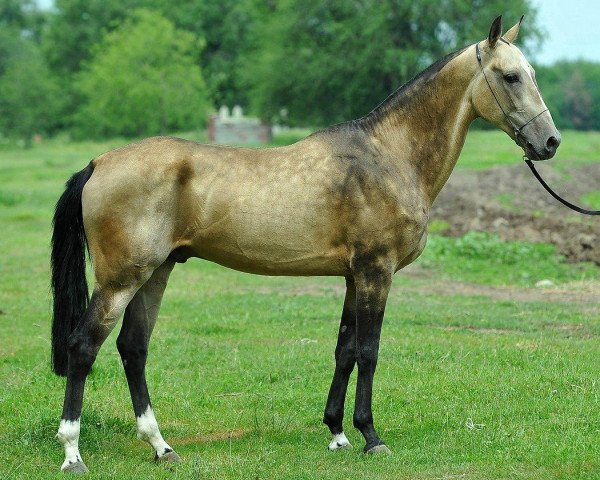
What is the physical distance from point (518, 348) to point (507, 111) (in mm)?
3517

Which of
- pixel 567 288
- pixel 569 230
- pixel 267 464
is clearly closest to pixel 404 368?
pixel 267 464

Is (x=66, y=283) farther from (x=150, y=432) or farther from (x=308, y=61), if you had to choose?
(x=308, y=61)

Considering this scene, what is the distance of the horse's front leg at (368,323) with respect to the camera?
22.2 feet

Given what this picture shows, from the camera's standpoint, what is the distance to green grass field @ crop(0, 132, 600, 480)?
655 cm

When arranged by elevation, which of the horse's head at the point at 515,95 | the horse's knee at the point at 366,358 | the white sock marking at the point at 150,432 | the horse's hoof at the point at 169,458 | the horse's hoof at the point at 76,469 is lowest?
the horse's hoof at the point at 76,469

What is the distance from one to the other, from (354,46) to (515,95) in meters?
40.7

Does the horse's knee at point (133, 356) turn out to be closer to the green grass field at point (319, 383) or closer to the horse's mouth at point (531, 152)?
the green grass field at point (319, 383)

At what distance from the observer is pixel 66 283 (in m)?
7.03

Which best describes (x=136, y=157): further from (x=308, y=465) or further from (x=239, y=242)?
(x=308, y=465)

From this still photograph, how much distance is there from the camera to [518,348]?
32.3 feet

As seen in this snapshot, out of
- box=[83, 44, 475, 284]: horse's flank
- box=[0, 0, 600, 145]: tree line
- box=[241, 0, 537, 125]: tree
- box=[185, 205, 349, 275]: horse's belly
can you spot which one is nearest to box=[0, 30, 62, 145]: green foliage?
box=[0, 0, 600, 145]: tree line

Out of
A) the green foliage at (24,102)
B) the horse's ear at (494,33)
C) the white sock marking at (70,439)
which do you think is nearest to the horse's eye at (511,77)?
the horse's ear at (494,33)

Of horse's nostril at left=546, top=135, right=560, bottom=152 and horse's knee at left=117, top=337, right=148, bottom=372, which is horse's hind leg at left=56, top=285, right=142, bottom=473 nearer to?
horse's knee at left=117, top=337, right=148, bottom=372

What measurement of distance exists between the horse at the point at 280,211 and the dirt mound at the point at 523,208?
940cm
